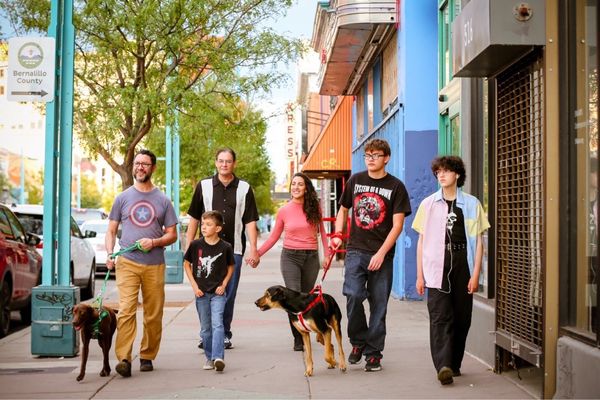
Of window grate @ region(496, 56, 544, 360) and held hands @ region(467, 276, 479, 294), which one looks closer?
window grate @ region(496, 56, 544, 360)

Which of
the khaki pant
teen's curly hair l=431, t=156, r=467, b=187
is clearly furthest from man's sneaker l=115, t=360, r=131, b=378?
teen's curly hair l=431, t=156, r=467, b=187

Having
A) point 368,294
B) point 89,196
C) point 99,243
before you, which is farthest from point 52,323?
point 89,196

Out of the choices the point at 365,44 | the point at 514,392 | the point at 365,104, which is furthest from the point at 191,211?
the point at 365,104

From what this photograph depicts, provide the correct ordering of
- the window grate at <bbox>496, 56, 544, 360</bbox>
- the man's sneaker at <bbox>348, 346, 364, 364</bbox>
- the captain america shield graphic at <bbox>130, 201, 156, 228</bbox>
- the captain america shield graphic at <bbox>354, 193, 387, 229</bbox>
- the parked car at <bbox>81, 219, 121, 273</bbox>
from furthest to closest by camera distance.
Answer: the parked car at <bbox>81, 219, 121, 273</bbox> < the man's sneaker at <bbox>348, 346, 364, 364</bbox> < the captain america shield graphic at <bbox>130, 201, 156, 228</bbox> < the captain america shield graphic at <bbox>354, 193, 387, 229</bbox> < the window grate at <bbox>496, 56, 544, 360</bbox>

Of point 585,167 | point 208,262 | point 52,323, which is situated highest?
point 585,167

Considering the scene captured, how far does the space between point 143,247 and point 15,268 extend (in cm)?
496

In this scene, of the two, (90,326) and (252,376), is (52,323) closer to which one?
(90,326)

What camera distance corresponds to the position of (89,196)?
129m

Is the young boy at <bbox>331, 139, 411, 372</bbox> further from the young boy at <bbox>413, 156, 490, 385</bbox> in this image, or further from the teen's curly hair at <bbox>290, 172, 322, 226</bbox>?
Answer: the teen's curly hair at <bbox>290, 172, 322, 226</bbox>

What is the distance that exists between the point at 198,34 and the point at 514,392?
11913 mm

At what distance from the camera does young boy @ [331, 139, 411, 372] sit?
8.72 meters

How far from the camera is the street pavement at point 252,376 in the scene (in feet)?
25.3

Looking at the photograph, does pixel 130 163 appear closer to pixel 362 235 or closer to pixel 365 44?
pixel 365 44

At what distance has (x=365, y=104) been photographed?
82.4ft
